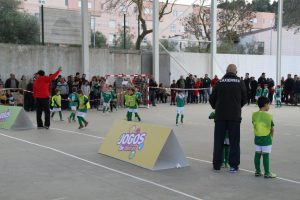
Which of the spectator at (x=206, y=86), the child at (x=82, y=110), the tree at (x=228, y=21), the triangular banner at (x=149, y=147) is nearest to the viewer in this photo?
the triangular banner at (x=149, y=147)

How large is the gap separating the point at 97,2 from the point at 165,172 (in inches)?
2843

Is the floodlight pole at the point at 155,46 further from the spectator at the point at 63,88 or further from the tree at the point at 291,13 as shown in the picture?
the tree at the point at 291,13

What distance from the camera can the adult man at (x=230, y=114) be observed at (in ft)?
28.0

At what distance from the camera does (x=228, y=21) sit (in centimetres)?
4394

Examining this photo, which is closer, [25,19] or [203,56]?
[203,56]

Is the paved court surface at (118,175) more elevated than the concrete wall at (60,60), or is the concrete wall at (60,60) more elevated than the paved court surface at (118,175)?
the concrete wall at (60,60)

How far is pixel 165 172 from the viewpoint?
8539 mm

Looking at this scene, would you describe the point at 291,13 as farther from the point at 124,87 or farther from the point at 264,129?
the point at 264,129

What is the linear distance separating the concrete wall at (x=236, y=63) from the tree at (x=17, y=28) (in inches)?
525

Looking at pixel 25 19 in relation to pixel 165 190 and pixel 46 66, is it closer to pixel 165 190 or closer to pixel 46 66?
pixel 46 66

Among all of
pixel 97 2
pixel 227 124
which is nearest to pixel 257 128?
pixel 227 124

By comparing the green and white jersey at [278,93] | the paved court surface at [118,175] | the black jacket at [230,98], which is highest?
the black jacket at [230,98]

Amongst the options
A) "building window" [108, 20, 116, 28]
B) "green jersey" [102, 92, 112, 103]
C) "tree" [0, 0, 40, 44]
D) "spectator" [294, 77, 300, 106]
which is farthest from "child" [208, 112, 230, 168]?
"building window" [108, 20, 116, 28]

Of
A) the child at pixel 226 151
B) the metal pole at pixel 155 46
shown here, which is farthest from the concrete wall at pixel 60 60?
the child at pixel 226 151
